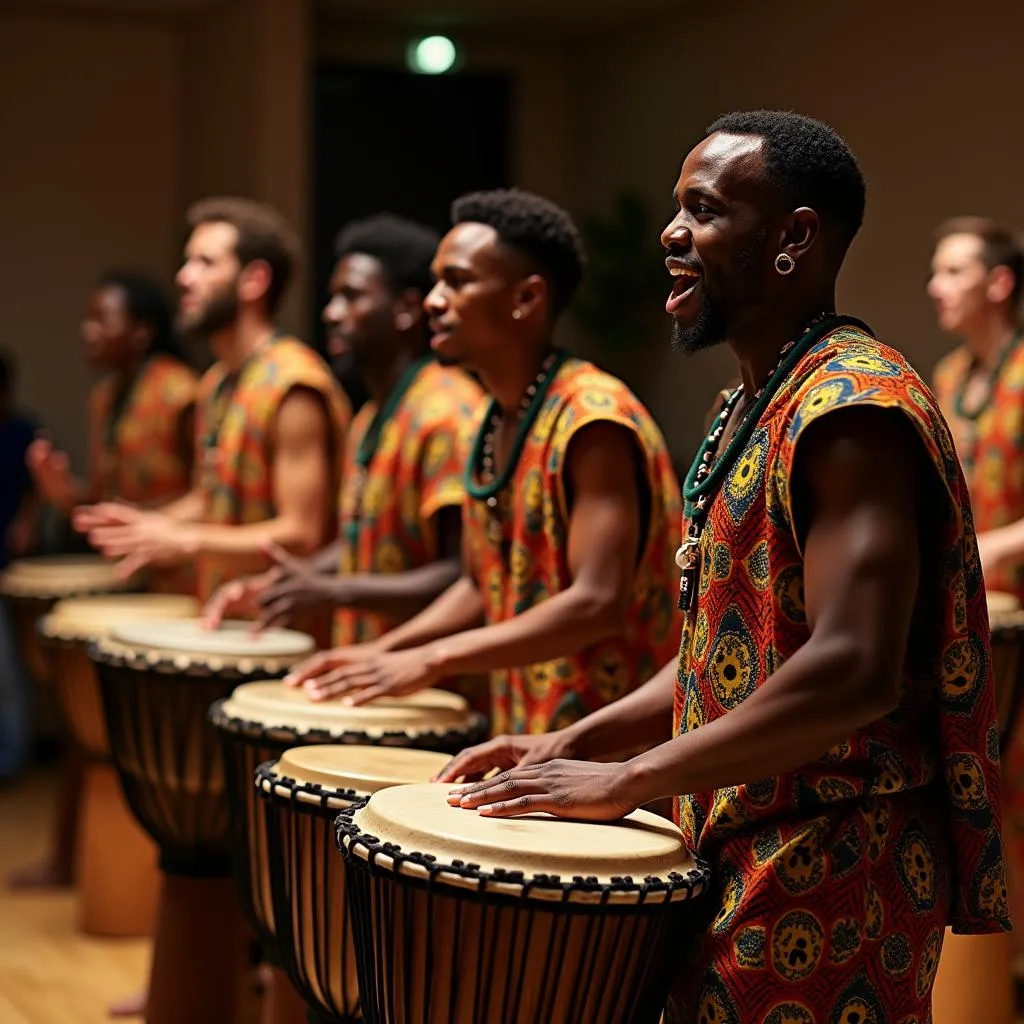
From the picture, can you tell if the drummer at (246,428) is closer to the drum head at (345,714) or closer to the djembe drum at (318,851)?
the drum head at (345,714)

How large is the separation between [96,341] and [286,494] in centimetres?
231

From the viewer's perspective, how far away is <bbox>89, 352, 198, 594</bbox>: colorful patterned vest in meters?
6.02

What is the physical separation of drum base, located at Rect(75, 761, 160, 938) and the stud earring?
3.40 meters

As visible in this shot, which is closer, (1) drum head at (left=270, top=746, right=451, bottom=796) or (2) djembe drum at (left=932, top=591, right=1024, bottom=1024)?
(1) drum head at (left=270, top=746, right=451, bottom=796)

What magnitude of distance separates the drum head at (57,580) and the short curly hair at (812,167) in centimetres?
395

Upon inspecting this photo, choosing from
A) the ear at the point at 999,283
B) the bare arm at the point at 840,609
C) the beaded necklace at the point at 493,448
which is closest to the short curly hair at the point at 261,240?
the beaded necklace at the point at 493,448

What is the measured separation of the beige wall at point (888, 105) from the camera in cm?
594

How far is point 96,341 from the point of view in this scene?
21.0 feet

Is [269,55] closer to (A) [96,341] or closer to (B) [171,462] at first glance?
(A) [96,341]

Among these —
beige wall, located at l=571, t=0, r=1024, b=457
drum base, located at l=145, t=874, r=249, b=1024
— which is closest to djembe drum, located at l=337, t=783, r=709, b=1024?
drum base, located at l=145, t=874, r=249, b=1024

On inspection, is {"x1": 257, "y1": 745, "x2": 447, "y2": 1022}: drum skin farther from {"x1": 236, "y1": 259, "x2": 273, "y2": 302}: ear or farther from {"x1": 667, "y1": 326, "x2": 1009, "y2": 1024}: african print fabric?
{"x1": 236, "y1": 259, "x2": 273, "y2": 302}: ear

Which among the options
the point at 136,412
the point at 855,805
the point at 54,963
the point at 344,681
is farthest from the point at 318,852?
the point at 136,412

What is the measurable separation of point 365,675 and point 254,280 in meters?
2.02

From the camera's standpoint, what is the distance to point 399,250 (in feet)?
13.8
